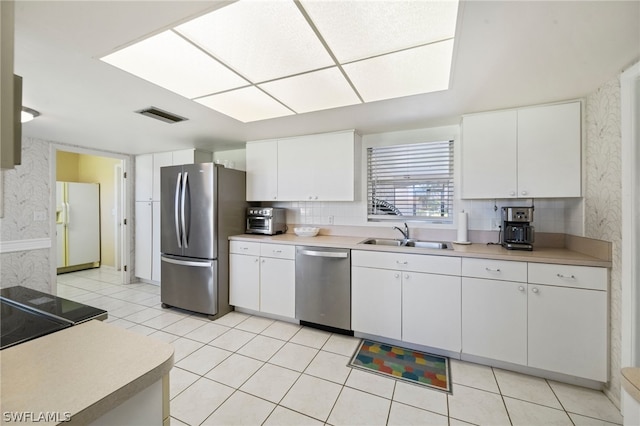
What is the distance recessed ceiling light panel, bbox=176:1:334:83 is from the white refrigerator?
553 cm

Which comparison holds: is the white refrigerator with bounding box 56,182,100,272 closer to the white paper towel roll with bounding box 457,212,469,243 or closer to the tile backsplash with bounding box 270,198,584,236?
the tile backsplash with bounding box 270,198,584,236

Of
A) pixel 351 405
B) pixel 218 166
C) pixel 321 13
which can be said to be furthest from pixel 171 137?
pixel 351 405

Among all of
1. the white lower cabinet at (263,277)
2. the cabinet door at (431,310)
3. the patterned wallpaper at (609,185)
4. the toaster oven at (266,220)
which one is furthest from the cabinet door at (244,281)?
the patterned wallpaper at (609,185)

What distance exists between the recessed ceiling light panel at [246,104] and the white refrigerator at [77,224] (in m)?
4.81

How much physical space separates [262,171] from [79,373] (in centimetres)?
294

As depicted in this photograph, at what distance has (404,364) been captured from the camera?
2203 millimetres

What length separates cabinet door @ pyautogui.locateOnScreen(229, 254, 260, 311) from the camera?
10.1ft

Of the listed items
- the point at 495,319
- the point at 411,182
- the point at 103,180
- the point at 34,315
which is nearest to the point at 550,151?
the point at 411,182

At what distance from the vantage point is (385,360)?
Result: 2260mm

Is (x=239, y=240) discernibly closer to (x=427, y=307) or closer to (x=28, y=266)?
(x=427, y=307)

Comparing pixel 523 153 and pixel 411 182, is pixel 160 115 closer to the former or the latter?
pixel 411 182

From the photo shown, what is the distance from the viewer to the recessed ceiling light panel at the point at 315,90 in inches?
73.4

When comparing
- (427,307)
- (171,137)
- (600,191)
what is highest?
(171,137)

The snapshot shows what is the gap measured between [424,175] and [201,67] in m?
2.42
